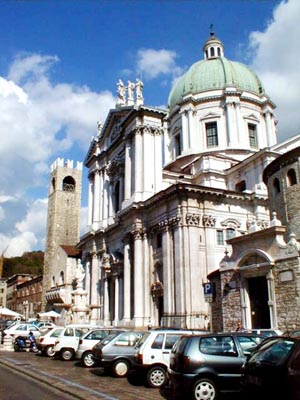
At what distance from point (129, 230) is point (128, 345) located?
23.0 meters

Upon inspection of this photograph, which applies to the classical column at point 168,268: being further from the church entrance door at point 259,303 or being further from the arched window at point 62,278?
the arched window at point 62,278

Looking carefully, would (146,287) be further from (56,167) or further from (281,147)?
(56,167)

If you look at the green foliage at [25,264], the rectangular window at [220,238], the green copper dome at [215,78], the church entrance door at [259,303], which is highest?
the green copper dome at [215,78]

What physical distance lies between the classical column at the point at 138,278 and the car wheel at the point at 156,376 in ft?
73.5

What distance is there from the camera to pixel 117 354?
1358 cm

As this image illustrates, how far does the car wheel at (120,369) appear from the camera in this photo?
44.2ft

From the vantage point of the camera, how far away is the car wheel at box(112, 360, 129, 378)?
13469 millimetres

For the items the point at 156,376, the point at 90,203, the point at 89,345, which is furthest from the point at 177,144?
the point at 156,376

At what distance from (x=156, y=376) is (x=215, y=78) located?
41.3 metres

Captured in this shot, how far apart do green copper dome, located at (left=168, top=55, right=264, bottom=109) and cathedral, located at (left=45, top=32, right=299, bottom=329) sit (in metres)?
0.14

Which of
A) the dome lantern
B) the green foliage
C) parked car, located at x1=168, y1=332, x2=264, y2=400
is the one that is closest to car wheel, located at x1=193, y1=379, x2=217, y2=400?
parked car, located at x1=168, y1=332, x2=264, y2=400

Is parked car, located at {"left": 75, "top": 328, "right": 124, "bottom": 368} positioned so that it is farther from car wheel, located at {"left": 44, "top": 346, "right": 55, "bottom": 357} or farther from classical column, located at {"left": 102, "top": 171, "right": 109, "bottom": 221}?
classical column, located at {"left": 102, "top": 171, "right": 109, "bottom": 221}

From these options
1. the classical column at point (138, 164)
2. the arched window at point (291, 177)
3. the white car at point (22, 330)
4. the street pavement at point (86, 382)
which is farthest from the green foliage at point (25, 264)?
the street pavement at point (86, 382)

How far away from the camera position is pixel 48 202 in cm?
7394
